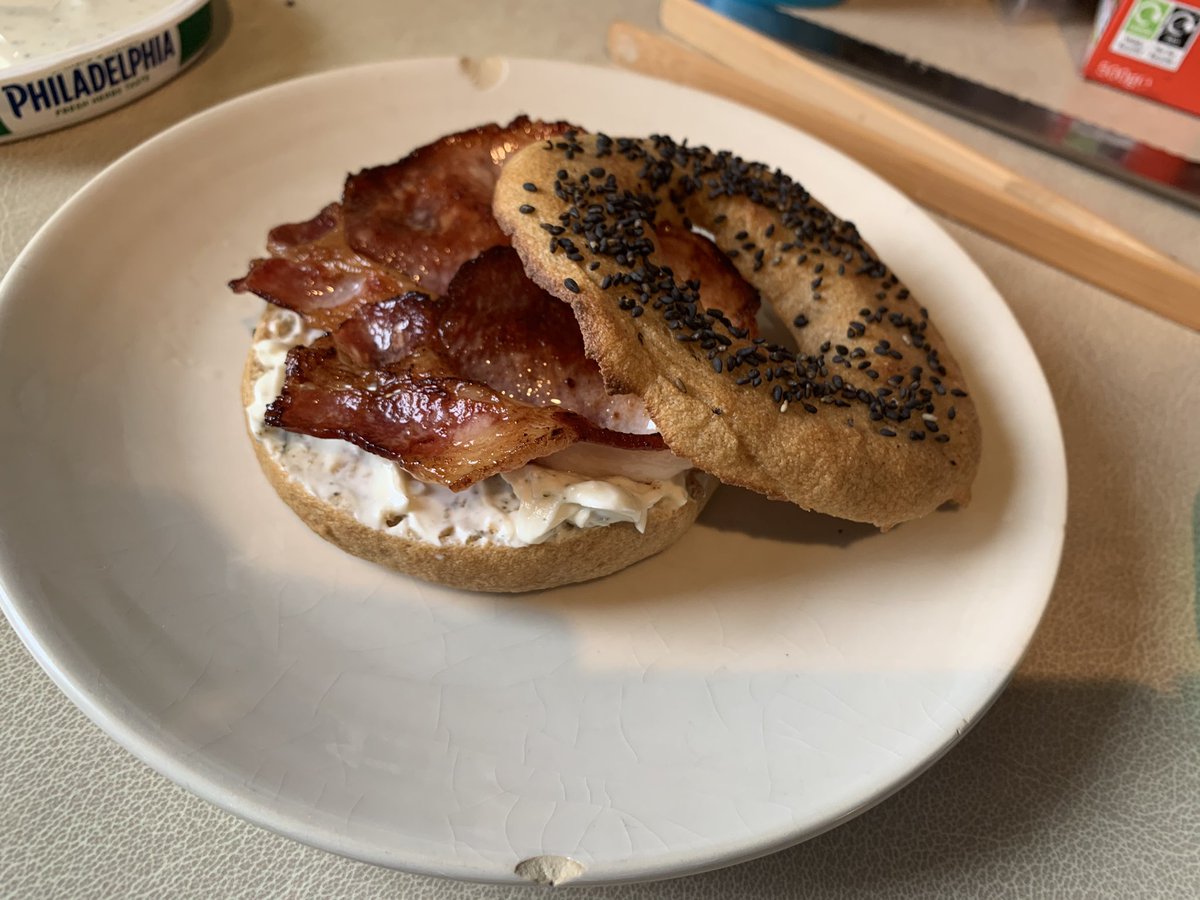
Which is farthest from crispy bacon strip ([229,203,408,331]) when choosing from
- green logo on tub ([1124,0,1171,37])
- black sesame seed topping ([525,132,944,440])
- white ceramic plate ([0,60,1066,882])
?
green logo on tub ([1124,0,1171,37])

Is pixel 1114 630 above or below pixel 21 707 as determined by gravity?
above

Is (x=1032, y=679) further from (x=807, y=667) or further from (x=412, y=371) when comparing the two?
(x=412, y=371)

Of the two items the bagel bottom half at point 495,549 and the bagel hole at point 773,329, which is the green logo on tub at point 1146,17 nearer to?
the bagel hole at point 773,329

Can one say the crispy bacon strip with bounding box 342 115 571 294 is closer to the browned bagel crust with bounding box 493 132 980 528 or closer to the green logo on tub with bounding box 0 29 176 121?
the browned bagel crust with bounding box 493 132 980 528

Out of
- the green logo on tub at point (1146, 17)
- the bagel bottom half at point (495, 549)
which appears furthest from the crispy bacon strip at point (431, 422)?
the green logo on tub at point (1146, 17)

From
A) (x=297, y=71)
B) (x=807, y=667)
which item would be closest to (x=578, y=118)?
(x=297, y=71)

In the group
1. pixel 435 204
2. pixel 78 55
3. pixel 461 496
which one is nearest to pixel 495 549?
pixel 461 496

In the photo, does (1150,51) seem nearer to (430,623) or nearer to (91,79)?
(430,623)
